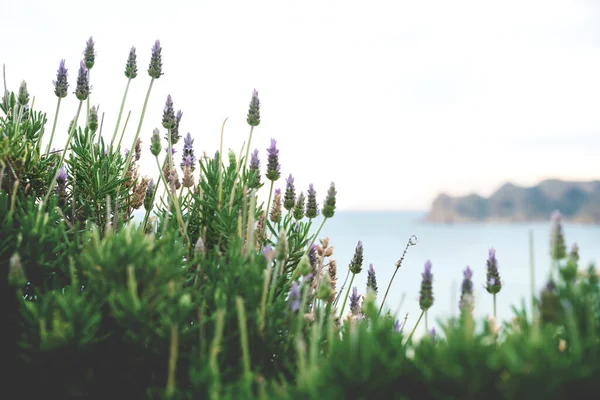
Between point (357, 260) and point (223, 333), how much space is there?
117cm

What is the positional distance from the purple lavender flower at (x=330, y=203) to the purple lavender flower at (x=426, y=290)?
1.84 ft

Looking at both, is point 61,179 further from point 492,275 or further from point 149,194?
point 492,275

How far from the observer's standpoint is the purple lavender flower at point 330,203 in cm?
243

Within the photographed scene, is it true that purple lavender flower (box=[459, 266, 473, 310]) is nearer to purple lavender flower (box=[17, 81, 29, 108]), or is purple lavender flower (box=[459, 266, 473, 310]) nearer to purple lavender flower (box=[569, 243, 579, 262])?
purple lavender flower (box=[569, 243, 579, 262])

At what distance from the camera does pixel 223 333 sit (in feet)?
5.64

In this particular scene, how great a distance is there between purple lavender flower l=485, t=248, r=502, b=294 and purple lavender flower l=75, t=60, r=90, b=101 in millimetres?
2052

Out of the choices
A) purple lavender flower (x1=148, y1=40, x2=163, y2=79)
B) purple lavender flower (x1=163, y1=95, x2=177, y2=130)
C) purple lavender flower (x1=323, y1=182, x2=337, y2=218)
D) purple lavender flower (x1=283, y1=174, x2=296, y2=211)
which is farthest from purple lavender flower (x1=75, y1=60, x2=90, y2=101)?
purple lavender flower (x1=323, y1=182, x2=337, y2=218)

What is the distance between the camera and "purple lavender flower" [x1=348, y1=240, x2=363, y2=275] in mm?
2758

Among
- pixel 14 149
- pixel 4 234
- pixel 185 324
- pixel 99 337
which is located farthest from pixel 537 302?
pixel 14 149

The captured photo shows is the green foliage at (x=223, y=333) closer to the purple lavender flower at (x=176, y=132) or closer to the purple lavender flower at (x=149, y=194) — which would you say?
the purple lavender flower at (x=176, y=132)

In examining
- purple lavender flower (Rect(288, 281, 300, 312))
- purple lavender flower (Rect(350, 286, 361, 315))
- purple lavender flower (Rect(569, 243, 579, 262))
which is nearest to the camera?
purple lavender flower (Rect(569, 243, 579, 262))

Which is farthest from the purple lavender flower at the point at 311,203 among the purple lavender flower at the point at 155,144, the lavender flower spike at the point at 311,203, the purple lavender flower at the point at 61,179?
the purple lavender flower at the point at 61,179

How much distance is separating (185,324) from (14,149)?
1217mm

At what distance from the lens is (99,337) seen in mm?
1639
